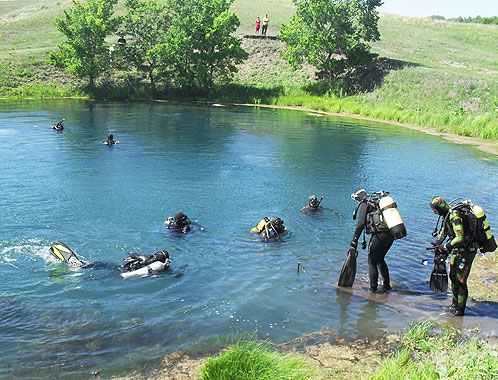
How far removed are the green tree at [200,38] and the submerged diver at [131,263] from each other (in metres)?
43.2

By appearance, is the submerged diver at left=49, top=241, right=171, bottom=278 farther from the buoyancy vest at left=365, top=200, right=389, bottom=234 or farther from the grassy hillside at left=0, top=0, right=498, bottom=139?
the grassy hillside at left=0, top=0, right=498, bottom=139

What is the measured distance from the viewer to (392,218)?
941 centimetres

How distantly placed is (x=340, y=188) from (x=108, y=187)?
938cm

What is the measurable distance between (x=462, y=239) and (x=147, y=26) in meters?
53.3

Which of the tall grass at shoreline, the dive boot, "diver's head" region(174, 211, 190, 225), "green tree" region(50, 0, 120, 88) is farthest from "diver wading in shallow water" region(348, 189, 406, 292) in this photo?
"green tree" region(50, 0, 120, 88)

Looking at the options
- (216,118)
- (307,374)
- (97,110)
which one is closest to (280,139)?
(216,118)

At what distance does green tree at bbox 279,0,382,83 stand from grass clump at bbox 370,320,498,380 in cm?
4551

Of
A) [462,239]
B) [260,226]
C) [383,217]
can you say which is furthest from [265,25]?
[462,239]

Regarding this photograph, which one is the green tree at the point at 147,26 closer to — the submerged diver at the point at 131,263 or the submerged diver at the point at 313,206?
the submerged diver at the point at 313,206

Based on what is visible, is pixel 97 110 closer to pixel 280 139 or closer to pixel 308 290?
pixel 280 139

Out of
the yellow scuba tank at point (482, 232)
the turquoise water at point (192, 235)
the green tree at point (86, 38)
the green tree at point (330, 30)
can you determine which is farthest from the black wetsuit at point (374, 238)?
the green tree at point (86, 38)

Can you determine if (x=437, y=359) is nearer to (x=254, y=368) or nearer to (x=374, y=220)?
(x=254, y=368)

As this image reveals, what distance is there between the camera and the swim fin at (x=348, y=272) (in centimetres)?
1035

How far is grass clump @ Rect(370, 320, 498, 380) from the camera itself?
19.8 feet
